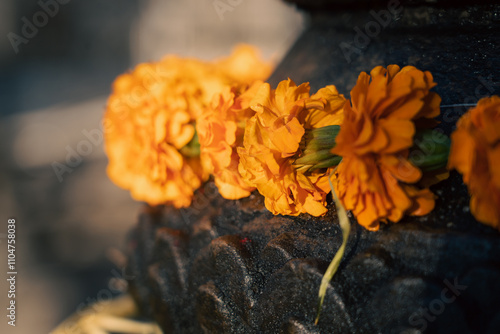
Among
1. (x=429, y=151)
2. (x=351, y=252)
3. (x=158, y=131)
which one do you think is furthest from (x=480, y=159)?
(x=158, y=131)

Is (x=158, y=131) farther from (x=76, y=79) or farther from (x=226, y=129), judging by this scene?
(x=76, y=79)

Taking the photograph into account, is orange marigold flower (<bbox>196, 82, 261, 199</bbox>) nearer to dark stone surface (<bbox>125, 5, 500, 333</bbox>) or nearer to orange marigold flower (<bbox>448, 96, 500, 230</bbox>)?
dark stone surface (<bbox>125, 5, 500, 333</bbox>)

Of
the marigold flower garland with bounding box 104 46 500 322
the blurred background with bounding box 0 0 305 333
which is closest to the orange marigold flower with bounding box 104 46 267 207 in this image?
the marigold flower garland with bounding box 104 46 500 322

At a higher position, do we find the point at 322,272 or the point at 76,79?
the point at 322,272

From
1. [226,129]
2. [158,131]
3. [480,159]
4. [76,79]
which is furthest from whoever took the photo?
[76,79]

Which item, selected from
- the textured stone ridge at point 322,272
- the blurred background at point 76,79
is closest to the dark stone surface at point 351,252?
the textured stone ridge at point 322,272

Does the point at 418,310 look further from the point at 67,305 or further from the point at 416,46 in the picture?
the point at 67,305

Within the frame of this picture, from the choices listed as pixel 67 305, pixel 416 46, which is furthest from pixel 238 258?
pixel 67 305
